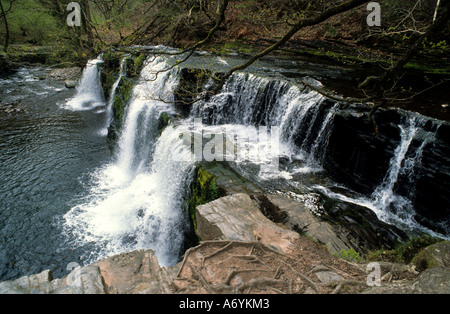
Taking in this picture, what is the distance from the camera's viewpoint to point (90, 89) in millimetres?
16594

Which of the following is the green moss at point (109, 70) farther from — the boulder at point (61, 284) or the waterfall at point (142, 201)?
the boulder at point (61, 284)

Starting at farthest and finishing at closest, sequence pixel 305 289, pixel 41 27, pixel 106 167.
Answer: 1. pixel 41 27
2. pixel 106 167
3. pixel 305 289

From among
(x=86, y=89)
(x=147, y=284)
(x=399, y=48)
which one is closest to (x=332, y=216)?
(x=147, y=284)

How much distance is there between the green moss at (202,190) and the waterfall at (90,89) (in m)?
12.4

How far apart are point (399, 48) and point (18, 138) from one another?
17691mm

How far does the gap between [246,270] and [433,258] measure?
7.78ft

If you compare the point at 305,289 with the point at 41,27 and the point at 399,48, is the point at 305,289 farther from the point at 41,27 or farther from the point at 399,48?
the point at 41,27

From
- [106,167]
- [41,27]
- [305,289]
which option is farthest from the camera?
[41,27]

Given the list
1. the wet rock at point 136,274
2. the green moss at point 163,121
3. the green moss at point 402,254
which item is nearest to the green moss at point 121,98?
the green moss at point 163,121

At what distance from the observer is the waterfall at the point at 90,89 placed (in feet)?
51.1

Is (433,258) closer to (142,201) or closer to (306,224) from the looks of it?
(306,224)

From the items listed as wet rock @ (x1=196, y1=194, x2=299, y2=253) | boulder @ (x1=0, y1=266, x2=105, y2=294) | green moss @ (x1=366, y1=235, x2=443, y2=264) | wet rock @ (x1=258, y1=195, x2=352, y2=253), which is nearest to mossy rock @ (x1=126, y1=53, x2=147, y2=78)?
wet rock @ (x1=258, y1=195, x2=352, y2=253)

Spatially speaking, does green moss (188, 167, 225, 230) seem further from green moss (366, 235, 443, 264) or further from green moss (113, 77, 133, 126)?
green moss (113, 77, 133, 126)

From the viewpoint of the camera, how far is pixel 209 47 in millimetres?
15984
